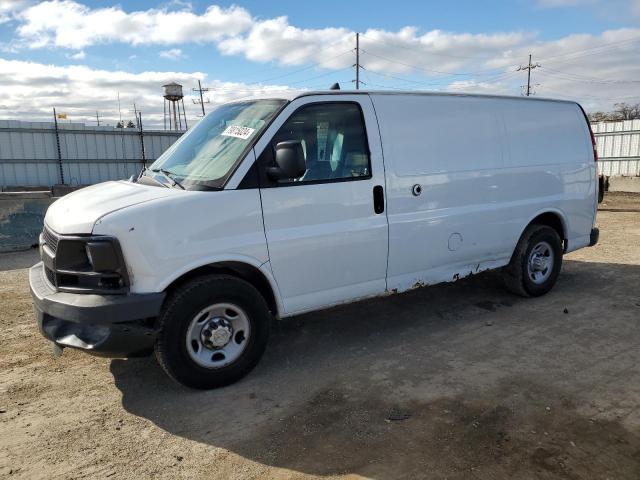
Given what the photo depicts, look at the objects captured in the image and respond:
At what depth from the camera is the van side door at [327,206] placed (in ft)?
13.0

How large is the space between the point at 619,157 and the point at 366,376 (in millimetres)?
20114

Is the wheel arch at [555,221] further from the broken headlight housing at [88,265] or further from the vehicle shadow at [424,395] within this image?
the broken headlight housing at [88,265]

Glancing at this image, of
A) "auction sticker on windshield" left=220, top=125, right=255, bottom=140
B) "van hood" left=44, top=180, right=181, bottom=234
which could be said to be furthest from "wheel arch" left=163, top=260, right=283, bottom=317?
"auction sticker on windshield" left=220, top=125, right=255, bottom=140

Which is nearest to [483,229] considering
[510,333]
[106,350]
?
[510,333]

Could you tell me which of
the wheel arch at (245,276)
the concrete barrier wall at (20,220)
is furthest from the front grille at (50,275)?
the concrete barrier wall at (20,220)

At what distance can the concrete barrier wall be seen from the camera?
9602mm

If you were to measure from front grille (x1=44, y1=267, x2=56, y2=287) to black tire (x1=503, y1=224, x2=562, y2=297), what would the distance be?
15.3ft

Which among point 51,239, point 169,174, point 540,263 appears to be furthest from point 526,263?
point 51,239

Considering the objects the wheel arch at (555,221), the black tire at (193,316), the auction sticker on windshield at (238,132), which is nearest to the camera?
the black tire at (193,316)

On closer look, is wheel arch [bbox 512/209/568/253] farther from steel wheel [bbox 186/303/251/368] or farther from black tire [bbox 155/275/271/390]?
steel wheel [bbox 186/303/251/368]

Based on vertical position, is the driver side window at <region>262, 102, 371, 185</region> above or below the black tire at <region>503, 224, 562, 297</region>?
above

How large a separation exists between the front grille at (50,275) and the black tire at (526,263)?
4.66m

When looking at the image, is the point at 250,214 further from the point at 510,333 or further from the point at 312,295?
the point at 510,333

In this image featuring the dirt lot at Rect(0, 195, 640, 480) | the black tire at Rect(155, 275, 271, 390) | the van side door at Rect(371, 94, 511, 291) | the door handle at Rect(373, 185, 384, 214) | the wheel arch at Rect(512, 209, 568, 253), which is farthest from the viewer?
the wheel arch at Rect(512, 209, 568, 253)
